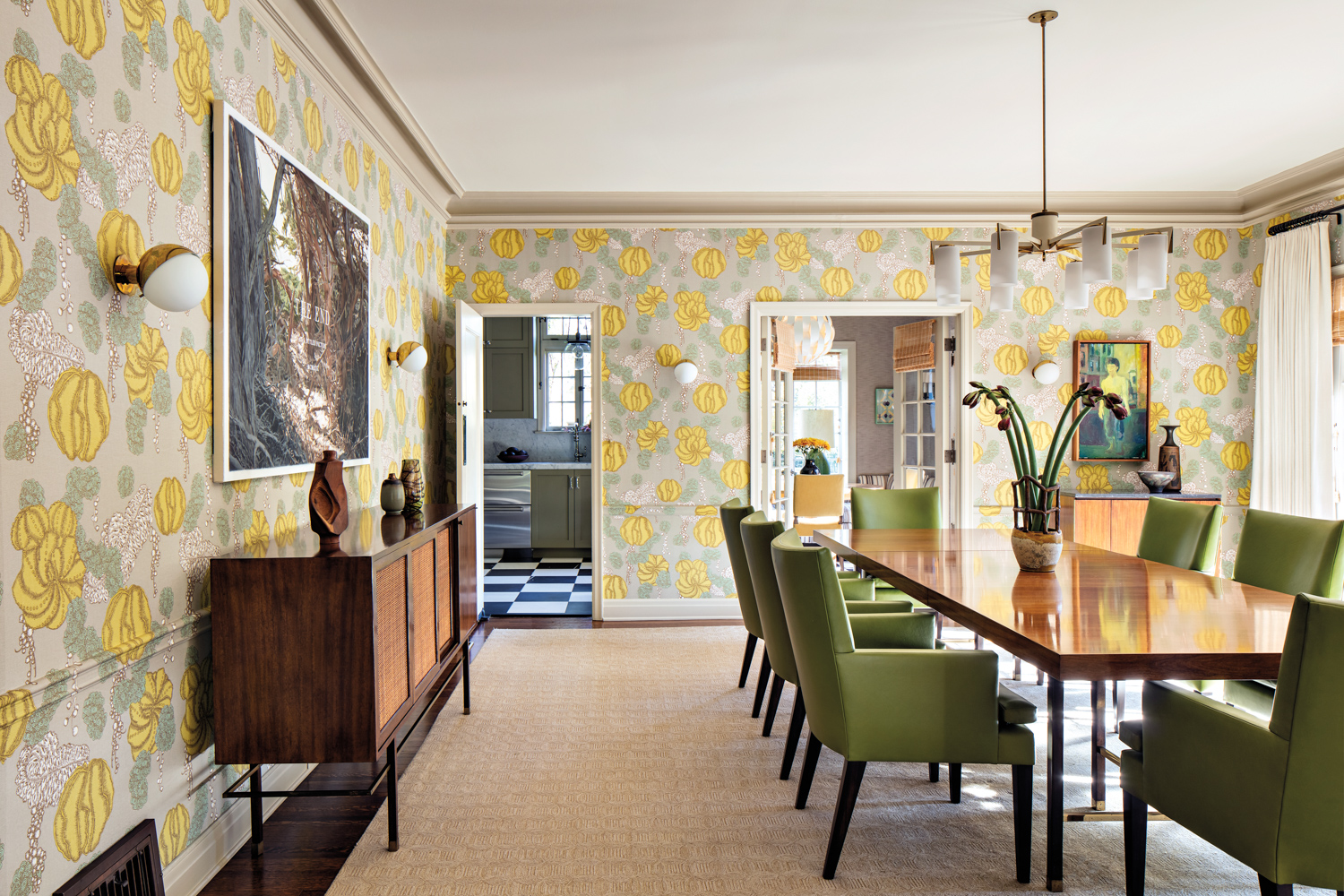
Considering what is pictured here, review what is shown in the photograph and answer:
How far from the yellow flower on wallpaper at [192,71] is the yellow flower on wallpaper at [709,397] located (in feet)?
11.2

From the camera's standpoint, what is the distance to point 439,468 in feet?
16.6

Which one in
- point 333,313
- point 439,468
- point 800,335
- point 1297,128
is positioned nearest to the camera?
point 333,313

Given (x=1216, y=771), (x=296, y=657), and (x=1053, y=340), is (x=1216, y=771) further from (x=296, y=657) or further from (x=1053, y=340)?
(x=1053, y=340)

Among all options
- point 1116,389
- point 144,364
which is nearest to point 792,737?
point 144,364

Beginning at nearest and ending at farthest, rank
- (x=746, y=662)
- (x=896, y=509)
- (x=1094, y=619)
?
1. (x=1094, y=619)
2. (x=746, y=662)
3. (x=896, y=509)

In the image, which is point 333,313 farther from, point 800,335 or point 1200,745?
point 800,335

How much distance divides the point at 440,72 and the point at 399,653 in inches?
96.2

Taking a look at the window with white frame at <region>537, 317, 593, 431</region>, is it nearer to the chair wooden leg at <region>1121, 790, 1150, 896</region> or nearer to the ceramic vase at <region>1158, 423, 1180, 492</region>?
the ceramic vase at <region>1158, 423, 1180, 492</region>

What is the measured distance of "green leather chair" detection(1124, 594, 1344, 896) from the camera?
1.46 meters

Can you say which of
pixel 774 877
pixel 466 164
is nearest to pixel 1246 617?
pixel 774 877

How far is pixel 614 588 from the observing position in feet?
17.3

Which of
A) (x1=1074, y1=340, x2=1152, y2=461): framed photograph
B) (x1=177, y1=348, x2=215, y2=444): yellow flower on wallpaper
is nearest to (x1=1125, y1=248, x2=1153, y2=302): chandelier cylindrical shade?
(x1=1074, y1=340, x2=1152, y2=461): framed photograph

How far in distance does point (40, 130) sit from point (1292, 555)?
3745mm

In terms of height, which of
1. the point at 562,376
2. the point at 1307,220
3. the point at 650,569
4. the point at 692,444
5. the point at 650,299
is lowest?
the point at 650,569
